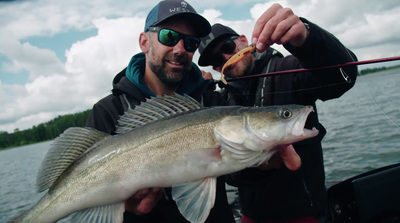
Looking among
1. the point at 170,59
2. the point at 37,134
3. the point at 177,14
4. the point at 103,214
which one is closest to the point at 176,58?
the point at 170,59

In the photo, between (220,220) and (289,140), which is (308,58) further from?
(220,220)

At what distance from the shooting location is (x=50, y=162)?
2789 mm

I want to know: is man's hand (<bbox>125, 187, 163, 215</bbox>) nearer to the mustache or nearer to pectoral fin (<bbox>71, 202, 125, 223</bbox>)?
pectoral fin (<bbox>71, 202, 125, 223</bbox>)

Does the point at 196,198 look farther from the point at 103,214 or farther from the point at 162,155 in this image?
the point at 103,214

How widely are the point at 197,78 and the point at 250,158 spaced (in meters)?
1.61

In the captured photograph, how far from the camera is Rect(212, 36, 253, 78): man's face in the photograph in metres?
4.21

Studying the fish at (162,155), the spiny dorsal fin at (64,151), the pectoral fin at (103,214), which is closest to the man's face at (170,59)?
the fish at (162,155)

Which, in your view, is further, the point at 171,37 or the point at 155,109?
the point at 171,37

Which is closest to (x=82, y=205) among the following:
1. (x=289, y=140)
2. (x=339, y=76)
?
(x=289, y=140)

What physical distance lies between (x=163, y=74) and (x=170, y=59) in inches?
7.8

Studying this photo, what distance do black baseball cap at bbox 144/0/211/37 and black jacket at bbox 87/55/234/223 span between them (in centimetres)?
81

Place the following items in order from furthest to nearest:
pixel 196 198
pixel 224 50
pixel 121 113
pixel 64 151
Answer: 1. pixel 224 50
2. pixel 121 113
3. pixel 64 151
4. pixel 196 198

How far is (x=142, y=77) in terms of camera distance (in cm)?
362

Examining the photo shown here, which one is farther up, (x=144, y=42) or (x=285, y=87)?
(x=144, y=42)
